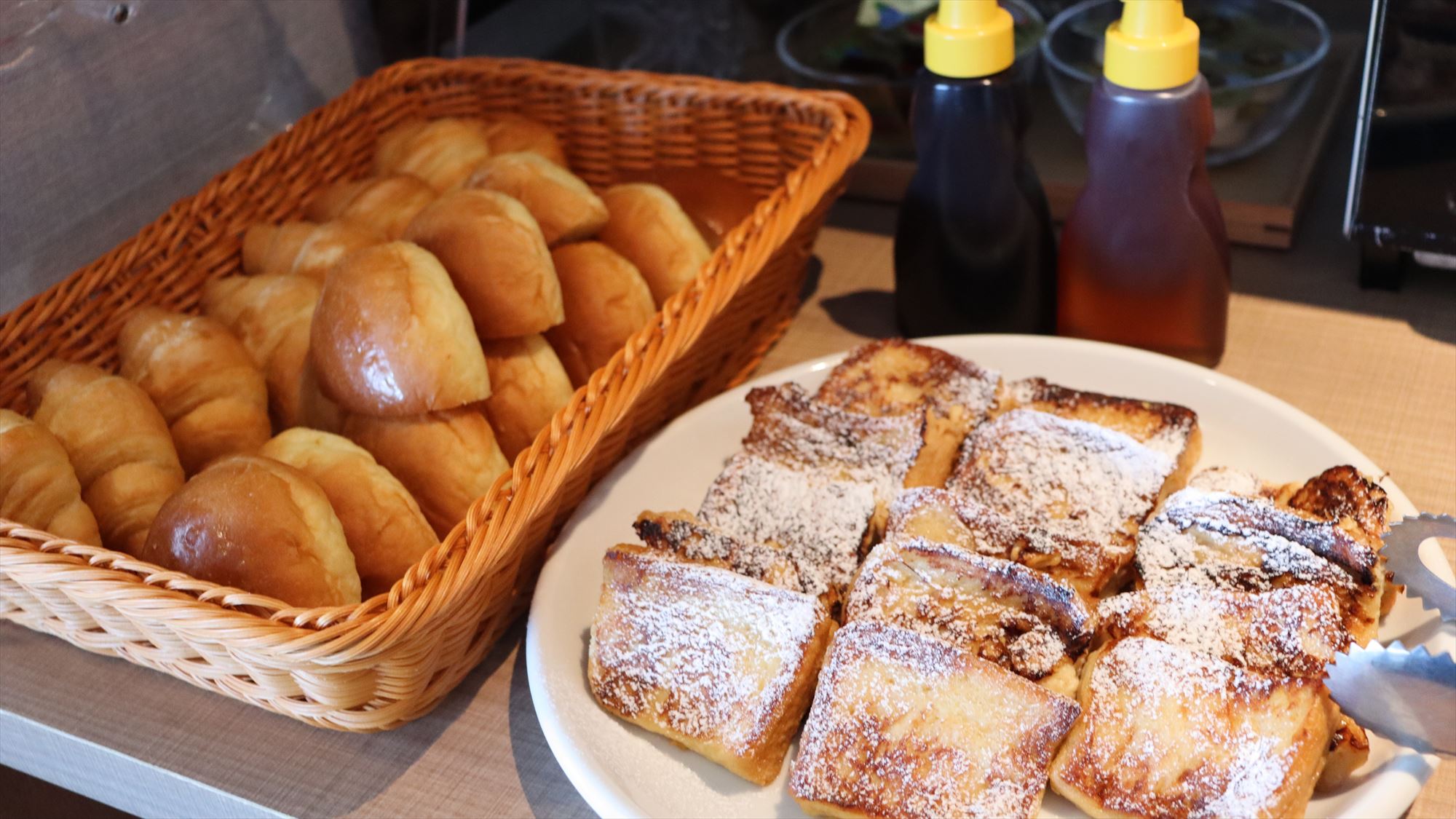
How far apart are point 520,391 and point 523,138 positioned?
0.47 meters

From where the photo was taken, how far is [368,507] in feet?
3.24

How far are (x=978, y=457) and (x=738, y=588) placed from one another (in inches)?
10.7

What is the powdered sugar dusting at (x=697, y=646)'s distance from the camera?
85cm

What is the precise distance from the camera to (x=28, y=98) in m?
1.24

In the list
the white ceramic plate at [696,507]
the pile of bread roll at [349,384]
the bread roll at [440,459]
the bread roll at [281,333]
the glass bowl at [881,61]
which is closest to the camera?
the white ceramic plate at [696,507]

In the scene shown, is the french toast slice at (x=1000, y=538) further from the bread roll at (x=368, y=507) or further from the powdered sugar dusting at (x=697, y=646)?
the bread roll at (x=368, y=507)

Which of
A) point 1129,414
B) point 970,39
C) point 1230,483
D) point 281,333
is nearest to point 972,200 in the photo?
point 970,39

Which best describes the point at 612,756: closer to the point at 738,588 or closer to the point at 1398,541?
the point at 738,588

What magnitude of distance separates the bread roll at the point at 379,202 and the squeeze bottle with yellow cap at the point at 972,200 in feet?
1.87

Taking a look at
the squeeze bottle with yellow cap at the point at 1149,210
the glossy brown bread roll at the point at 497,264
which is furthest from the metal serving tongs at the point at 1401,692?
the glossy brown bread roll at the point at 497,264

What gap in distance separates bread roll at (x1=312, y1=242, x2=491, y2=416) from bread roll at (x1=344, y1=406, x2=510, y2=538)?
0.06 ft

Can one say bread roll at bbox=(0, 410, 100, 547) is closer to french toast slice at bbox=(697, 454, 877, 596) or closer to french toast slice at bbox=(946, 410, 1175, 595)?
french toast slice at bbox=(697, 454, 877, 596)

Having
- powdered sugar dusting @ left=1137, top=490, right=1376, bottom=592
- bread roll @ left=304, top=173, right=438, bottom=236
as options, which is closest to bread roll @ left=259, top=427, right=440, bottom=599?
bread roll @ left=304, top=173, right=438, bottom=236

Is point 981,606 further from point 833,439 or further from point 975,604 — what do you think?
point 833,439
